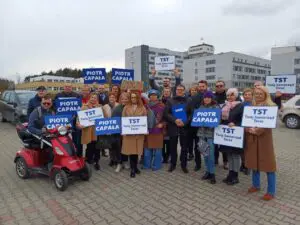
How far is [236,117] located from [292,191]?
1713 mm

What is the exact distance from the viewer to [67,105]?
591 cm

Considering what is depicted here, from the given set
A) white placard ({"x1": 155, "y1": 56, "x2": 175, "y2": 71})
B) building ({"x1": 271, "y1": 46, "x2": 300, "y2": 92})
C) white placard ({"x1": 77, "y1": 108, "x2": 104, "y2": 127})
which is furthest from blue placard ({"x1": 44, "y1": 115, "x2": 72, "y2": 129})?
building ({"x1": 271, "y1": 46, "x2": 300, "y2": 92})

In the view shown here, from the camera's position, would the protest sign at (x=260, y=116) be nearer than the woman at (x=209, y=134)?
Yes

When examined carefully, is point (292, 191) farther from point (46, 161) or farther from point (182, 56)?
point (182, 56)

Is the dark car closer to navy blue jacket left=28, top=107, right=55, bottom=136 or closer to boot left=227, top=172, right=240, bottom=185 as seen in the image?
navy blue jacket left=28, top=107, right=55, bottom=136

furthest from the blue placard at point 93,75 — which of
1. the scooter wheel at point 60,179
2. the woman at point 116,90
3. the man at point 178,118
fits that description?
the scooter wheel at point 60,179

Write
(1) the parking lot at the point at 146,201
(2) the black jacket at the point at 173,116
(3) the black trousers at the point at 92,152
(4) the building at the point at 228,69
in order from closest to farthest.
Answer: (1) the parking lot at the point at 146,201 → (2) the black jacket at the point at 173,116 → (3) the black trousers at the point at 92,152 → (4) the building at the point at 228,69

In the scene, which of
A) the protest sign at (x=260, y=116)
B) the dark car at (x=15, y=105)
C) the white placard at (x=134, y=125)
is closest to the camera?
the protest sign at (x=260, y=116)

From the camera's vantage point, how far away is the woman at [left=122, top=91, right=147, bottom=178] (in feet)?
17.6

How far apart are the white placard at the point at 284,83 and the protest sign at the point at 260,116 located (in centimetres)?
563

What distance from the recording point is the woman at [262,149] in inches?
163

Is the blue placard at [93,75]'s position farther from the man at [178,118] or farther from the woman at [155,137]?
the man at [178,118]

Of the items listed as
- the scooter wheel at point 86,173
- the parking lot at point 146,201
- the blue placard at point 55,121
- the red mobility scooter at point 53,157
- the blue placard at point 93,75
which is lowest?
the parking lot at point 146,201

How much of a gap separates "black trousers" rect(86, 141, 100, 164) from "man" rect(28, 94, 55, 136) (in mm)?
1221
